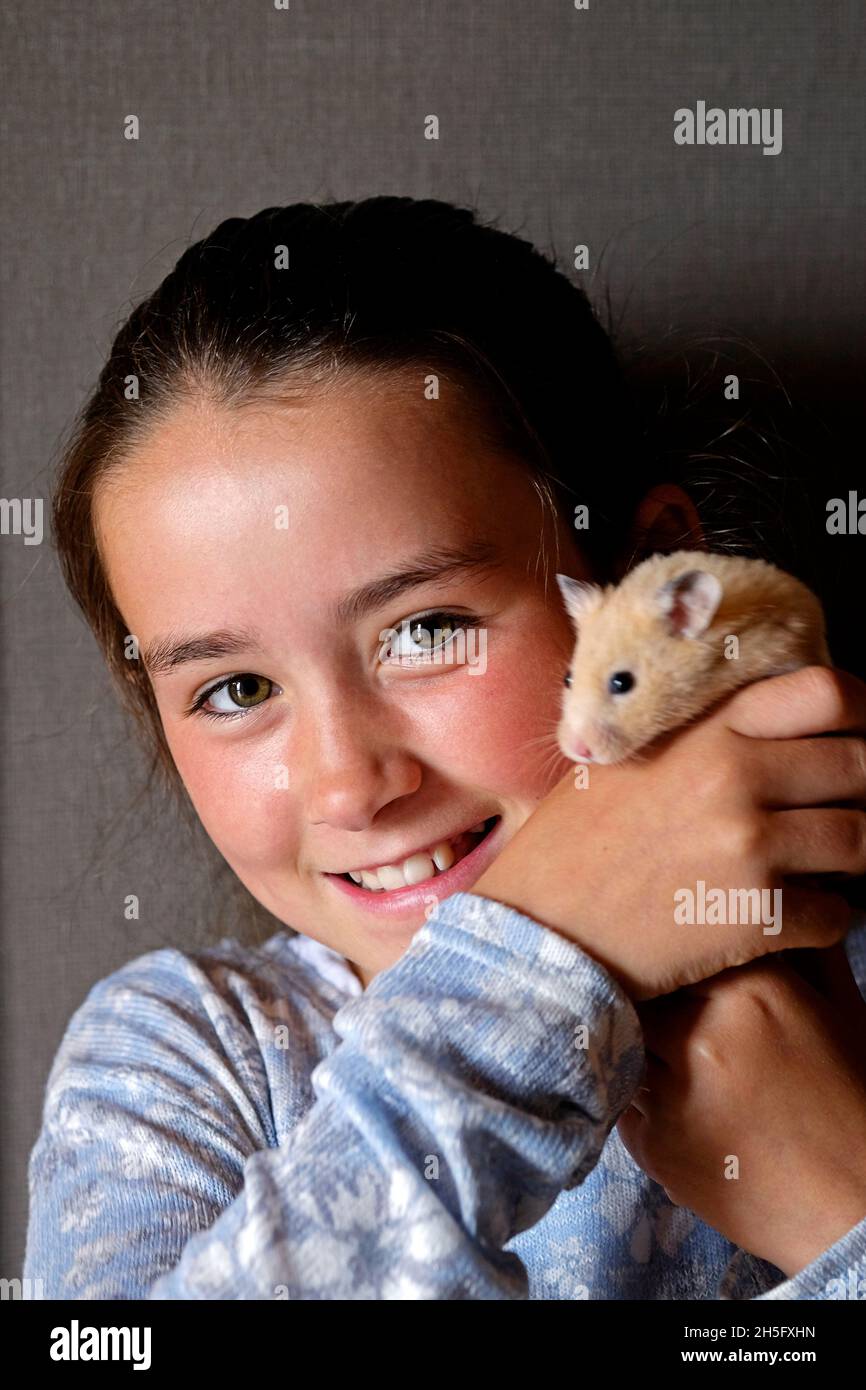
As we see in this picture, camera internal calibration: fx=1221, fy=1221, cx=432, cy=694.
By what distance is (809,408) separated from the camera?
115 centimetres

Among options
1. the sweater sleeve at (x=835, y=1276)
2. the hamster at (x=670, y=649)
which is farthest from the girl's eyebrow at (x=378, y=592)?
the sweater sleeve at (x=835, y=1276)

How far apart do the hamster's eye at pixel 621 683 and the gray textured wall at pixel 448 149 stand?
0.55 metres

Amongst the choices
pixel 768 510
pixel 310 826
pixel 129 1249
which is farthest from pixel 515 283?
pixel 129 1249

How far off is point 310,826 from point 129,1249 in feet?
1.00

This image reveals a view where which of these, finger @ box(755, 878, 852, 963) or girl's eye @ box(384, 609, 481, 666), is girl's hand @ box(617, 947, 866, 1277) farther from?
girl's eye @ box(384, 609, 481, 666)

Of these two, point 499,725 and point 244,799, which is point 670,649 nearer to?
point 499,725

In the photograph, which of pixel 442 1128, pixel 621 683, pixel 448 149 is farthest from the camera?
pixel 448 149

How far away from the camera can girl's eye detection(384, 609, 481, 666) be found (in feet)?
2.73

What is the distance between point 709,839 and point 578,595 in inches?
6.7

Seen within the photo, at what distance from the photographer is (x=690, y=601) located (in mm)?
703

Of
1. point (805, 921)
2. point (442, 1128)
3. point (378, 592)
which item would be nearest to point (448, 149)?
point (378, 592)

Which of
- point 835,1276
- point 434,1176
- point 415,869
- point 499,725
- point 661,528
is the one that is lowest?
point 835,1276

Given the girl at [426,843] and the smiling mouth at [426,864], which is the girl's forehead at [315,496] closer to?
the girl at [426,843]
